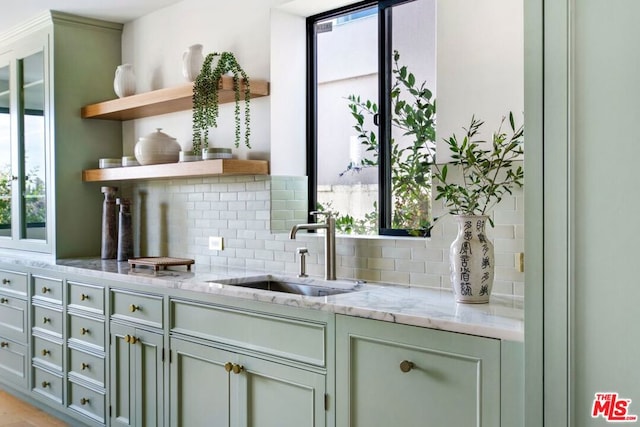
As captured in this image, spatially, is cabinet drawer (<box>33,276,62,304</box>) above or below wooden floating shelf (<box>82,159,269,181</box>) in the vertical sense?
below

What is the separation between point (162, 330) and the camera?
318 centimetres

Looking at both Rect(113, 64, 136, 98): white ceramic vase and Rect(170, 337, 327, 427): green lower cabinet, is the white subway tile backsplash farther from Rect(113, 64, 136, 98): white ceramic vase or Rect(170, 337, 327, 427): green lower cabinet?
Rect(170, 337, 327, 427): green lower cabinet

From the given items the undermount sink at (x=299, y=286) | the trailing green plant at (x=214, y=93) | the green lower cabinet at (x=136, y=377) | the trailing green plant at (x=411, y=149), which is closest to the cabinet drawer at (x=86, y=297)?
the green lower cabinet at (x=136, y=377)

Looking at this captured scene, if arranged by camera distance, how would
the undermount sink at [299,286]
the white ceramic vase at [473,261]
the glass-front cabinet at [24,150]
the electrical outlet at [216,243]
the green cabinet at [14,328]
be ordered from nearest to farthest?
the white ceramic vase at [473,261] < the undermount sink at [299,286] < the electrical outlet at [216,243] < the green cabinet at [14,328] < the glass-front cabinet at [24,150]

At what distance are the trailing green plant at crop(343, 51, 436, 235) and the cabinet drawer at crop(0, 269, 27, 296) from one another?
237 centimetres

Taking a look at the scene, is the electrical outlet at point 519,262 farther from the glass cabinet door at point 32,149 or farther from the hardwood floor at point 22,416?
the glass cabinet door at point 32,149

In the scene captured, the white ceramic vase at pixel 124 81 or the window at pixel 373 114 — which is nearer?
the window at pixel 373 114

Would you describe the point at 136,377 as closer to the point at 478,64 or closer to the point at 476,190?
the point at 476,190

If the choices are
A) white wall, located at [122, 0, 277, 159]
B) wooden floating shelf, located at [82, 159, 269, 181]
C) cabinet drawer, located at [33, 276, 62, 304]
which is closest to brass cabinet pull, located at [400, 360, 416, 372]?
wooden floating shelf, located at [82, 159, 269, 181]

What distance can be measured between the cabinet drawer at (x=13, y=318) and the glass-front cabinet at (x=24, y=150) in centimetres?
39

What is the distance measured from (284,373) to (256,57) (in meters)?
1.78

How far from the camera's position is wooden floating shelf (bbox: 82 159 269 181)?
341cm

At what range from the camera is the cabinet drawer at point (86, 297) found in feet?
11.7

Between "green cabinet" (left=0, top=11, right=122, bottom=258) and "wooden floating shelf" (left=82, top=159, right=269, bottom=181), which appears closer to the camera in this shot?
"wooden floating shelf" (left=82, top=159, right=269, bottom=181)
